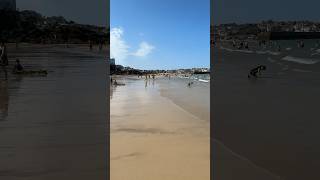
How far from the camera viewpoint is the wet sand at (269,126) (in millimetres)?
3973

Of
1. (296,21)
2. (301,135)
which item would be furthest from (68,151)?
(296,21)

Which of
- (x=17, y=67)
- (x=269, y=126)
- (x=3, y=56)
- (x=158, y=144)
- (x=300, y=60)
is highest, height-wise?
(x=300, y=60)

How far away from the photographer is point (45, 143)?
12.9ft

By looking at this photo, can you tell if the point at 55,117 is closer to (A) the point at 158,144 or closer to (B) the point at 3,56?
(B) the point at 3,56

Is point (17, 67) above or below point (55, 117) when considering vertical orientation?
above

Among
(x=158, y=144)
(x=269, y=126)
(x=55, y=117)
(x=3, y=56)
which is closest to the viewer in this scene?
(x=3, y=56)

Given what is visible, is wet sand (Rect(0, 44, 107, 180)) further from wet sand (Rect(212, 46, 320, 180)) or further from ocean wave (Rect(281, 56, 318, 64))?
ocean wave (Rect(281, 56, 318, 64))

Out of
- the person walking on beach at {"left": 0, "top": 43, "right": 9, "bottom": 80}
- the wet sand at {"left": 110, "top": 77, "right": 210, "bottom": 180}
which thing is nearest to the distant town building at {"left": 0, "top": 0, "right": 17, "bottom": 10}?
the person walking on beach at {"left": 0, "top": 43, "right": 9, "bottom": 80}

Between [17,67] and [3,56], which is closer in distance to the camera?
[3,56]

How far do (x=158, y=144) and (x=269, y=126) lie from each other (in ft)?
4.45

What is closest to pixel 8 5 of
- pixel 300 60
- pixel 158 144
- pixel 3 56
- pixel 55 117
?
pixel 3 56

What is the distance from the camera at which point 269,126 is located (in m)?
5.05

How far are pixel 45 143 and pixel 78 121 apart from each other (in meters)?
0.73

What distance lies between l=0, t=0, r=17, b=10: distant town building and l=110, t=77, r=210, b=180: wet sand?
6.14 ft
